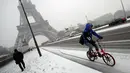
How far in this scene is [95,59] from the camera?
22.5ft

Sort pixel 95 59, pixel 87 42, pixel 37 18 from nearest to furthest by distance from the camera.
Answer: pixel 87 42, pixel 95 59, pixel 37 18

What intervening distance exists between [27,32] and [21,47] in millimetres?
9333

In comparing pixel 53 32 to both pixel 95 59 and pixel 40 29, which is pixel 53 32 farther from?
pixel 95 59

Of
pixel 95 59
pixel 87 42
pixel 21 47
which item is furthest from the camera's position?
pixel 21 47

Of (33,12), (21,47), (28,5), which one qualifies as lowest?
(21,47)

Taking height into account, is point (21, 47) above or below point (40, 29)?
below

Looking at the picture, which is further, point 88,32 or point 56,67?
point 56,67

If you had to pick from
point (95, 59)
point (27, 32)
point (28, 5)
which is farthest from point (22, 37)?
point (95, 59)

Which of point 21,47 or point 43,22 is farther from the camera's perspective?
point 43,22

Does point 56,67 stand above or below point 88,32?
below

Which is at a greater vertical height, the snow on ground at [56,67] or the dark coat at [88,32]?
the dark coat at [88,32]

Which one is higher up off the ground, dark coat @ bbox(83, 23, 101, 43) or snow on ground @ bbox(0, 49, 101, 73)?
dark coat @ bbox(83, 23, 101, 43)

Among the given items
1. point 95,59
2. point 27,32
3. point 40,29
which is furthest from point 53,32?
point 95,59

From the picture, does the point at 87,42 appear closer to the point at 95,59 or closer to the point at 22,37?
the point at 95,59
